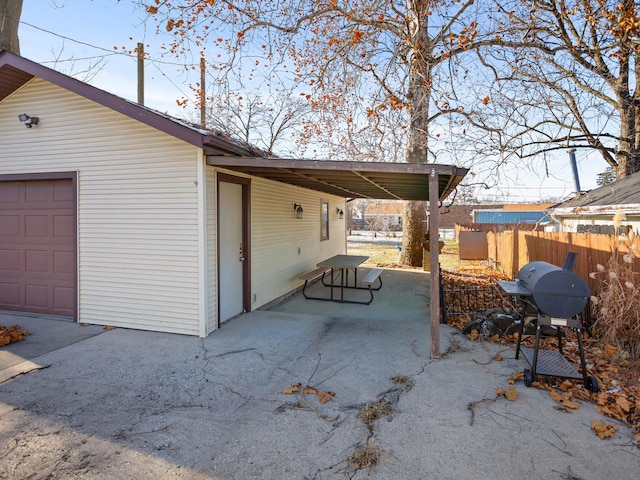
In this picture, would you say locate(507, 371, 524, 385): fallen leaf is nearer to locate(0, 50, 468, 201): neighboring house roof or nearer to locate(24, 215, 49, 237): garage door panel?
locate(0, 50, 468, 201): neighboring house roof

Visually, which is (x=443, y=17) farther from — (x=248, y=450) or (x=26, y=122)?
(x=248, y=450)

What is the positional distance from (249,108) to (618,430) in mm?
14824

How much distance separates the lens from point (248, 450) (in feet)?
9.02

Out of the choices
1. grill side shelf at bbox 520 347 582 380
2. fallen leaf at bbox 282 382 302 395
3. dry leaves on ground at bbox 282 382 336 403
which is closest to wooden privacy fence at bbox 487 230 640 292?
grill side shelf at bbox 520 347 582 380

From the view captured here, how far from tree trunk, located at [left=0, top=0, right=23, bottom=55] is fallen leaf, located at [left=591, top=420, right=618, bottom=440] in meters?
12.2

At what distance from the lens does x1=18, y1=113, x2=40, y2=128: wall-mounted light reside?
5.75 metres

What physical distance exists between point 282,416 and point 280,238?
5.00 metres

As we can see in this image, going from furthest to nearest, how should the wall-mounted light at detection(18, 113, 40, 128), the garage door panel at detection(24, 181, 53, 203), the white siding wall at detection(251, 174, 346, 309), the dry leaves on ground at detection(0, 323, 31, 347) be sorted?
the white siding wall at detection(251, 174, 346, 309), the garage door panel at detection(24, 181, 53, 203), the wall-mounted light at detection(18, 113, 40, 128), the dry leaves on ground at detection(0, 323, 31, 347)

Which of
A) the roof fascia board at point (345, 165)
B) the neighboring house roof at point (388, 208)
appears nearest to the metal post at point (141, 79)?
the roof fascia board at point (345, 165)

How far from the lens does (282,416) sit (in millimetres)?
3230

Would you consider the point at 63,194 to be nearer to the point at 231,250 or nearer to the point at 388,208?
the point at 231,250

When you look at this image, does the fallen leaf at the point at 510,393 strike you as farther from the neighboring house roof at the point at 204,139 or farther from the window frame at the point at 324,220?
the window frame at the point at 324,220

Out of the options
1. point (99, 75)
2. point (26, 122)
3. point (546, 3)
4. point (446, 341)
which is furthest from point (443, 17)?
point (99, 75)

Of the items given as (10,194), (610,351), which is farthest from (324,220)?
(610,351)
